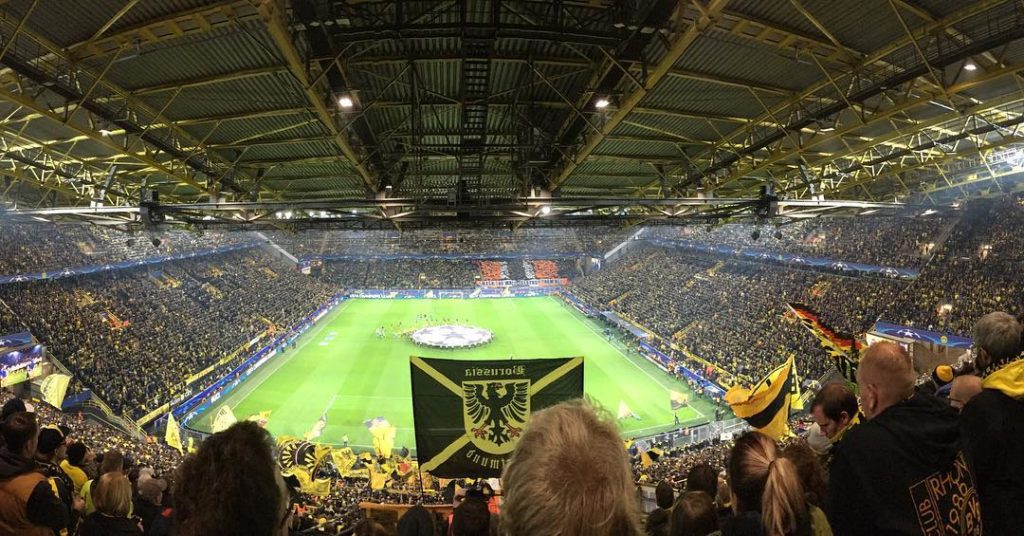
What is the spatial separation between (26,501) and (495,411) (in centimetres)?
353

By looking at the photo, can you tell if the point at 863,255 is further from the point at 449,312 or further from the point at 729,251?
the point at 449,312

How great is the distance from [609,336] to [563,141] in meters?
25.2

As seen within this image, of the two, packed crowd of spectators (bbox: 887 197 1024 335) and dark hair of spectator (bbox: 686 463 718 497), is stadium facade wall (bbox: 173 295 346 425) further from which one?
packed crowd of spectators (bbox: 887 197 1024 335)

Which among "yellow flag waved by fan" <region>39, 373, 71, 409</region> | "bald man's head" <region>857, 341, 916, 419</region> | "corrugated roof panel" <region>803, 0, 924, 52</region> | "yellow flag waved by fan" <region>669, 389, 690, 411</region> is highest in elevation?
"corrugated roof panel" <region>803, 0, 924, 52</region>

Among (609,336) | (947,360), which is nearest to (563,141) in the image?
(947,360)

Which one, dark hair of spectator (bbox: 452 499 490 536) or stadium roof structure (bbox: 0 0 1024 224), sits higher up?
stadium roof structure (bbox: 0 0 1024 224)

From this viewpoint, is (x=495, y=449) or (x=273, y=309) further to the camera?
(x=273, y=309)

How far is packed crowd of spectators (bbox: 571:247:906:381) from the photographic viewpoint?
78.1ft

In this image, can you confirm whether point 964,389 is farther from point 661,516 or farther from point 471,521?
point 471,521

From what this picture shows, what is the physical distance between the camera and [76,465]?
213 inches

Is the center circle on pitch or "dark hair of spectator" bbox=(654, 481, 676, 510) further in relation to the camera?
the center circle on pitch

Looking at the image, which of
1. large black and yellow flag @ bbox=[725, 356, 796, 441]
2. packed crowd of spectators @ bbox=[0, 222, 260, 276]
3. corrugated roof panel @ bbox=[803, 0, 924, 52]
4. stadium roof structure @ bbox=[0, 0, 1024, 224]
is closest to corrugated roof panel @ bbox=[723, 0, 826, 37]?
stadium roof structure @ bbox=[0, 0, 1024, 224]

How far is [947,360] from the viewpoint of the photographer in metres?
16.6

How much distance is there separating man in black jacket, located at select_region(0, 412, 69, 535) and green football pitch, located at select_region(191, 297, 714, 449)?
Result: 1483 centimetres
